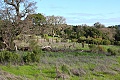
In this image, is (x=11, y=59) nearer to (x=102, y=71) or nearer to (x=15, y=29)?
(x=102, y=71)

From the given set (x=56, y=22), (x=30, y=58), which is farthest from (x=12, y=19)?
(x=56, y=22)

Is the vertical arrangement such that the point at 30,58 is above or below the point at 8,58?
below

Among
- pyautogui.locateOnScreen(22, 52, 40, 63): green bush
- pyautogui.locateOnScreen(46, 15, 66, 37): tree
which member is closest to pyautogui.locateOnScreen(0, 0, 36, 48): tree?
pyautogui.locateOnScreen(22, 52, 40, 63): green bush

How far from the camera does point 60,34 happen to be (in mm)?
58375

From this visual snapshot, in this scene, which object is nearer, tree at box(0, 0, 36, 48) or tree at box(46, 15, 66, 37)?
tree at box(0, 0, 36, 48)

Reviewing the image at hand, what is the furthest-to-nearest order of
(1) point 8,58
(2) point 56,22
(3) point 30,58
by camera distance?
(2) point 56,22
(3) point 30,58
(1) point 8,58

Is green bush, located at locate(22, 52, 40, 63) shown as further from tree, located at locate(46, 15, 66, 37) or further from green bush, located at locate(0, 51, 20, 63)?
tree, located at locate(46, 15, 66, 37)

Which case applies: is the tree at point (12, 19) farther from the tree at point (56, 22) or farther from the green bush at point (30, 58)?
the tree at point (56, 22)

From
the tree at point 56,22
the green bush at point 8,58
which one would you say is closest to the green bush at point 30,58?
the green bush at point 8,58

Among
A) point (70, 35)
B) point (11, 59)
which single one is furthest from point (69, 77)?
point (70, 35)

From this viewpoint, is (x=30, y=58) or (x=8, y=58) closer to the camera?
(x=8, y=58)

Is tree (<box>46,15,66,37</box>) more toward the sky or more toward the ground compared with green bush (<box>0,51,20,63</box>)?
more toward the sky

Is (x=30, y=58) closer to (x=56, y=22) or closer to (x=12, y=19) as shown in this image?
(x=12, y=19)

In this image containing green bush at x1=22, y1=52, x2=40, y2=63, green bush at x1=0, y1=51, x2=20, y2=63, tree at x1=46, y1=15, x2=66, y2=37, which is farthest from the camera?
tree at x1=46, y1=15, x2=66, y2=37
